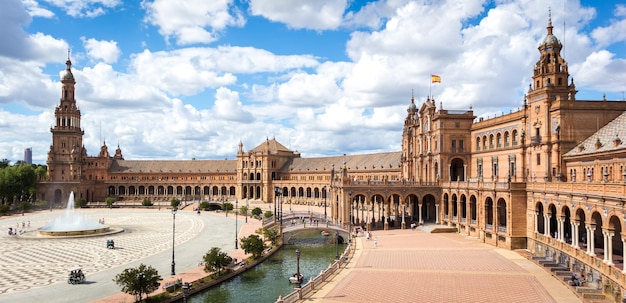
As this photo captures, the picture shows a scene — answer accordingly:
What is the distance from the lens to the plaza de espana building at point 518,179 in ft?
146

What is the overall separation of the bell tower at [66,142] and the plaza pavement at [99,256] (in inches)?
1798

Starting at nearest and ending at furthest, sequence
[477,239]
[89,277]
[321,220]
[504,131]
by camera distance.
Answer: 1. [89,277]
2. [477,239]
3. [504,131]
4. [321,220]

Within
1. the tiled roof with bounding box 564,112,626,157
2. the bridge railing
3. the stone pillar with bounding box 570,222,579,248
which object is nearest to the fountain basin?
the bridge railing

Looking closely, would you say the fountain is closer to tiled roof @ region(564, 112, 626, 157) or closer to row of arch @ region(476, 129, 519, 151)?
row of arch @ region(476, 129, 519, 151)

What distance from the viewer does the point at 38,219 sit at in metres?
103

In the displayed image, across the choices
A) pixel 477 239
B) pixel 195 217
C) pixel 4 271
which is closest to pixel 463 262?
pixel 477 239

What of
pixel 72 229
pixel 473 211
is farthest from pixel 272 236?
pixel 72 229

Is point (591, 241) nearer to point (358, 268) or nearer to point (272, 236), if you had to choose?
point (358, 268)

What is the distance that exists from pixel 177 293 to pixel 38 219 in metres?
75.7

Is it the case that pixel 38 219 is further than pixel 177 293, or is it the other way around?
pixel 38 219

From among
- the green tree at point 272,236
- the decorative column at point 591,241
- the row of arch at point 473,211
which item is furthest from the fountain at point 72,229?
the decorative column at point 591,241

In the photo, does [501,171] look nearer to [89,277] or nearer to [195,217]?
[89,277]

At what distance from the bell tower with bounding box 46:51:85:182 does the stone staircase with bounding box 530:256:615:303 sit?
127066 millimetres

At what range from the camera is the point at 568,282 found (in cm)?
4012
